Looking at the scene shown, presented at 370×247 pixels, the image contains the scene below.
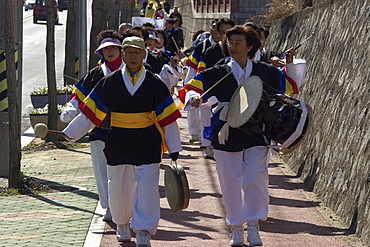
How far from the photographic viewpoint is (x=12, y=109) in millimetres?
11250

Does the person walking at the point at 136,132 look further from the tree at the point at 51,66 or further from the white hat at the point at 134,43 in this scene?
the tree at the point at 51,66

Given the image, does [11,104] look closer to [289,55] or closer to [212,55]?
[212,55]

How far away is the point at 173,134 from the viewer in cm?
779

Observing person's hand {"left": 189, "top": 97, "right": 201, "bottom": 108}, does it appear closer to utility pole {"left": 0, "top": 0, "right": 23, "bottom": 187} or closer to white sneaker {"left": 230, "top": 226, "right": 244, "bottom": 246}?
white sneaker {"left": 230, "top": 226, "right": 244, "bottom": 246}

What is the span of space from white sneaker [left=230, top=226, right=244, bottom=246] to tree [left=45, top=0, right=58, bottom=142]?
308 inches

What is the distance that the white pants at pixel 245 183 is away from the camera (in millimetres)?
7836

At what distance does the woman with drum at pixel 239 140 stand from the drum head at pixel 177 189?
0.60 metres

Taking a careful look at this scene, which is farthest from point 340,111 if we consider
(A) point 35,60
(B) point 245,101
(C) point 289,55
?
(A) point 35,60

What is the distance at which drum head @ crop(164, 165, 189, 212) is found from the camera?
7434 millimetres

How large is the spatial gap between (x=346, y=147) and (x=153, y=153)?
2.52 m

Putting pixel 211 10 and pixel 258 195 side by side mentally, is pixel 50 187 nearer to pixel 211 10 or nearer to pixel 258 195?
pixel 258 195

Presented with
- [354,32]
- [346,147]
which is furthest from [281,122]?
[354,32]

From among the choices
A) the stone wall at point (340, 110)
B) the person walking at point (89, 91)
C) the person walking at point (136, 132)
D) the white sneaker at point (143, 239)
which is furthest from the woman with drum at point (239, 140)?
the person walking at point (89, 91)

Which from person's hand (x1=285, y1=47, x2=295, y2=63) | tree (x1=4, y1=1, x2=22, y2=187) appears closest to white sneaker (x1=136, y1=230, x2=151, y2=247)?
person's hand (x1=285, y1=47, x2=295, y2=63)
